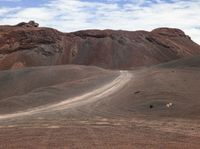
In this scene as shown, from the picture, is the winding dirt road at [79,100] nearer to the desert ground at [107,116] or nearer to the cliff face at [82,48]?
the desert ground at [107,116]

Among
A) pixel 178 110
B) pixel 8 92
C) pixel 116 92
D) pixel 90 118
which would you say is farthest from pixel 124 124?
pixel 8 92

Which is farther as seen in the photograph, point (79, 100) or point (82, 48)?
point (82, 48)

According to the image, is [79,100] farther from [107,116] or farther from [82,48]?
[82,48]

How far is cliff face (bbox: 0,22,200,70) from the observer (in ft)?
306

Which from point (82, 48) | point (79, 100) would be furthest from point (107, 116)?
point (82, 48)

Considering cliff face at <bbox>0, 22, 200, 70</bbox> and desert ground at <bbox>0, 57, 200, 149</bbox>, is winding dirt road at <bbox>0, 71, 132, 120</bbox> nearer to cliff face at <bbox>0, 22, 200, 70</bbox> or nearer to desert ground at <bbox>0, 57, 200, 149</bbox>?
desert ground at <bbox>0, 57, 200, 149</bbox>

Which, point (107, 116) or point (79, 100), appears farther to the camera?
point (79, 100)

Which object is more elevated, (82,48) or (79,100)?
(82,48)

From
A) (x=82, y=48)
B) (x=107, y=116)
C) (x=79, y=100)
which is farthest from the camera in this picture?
(x=82, y=48)

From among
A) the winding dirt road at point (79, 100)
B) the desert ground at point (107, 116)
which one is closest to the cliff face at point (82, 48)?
the desert ground at point (107, 116)

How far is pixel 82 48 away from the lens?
9938 cm

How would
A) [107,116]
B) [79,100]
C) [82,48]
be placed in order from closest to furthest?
[107,116], [79,100], [82,48]

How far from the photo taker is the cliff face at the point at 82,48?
93375 millimetres

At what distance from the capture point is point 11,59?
91812 mm
